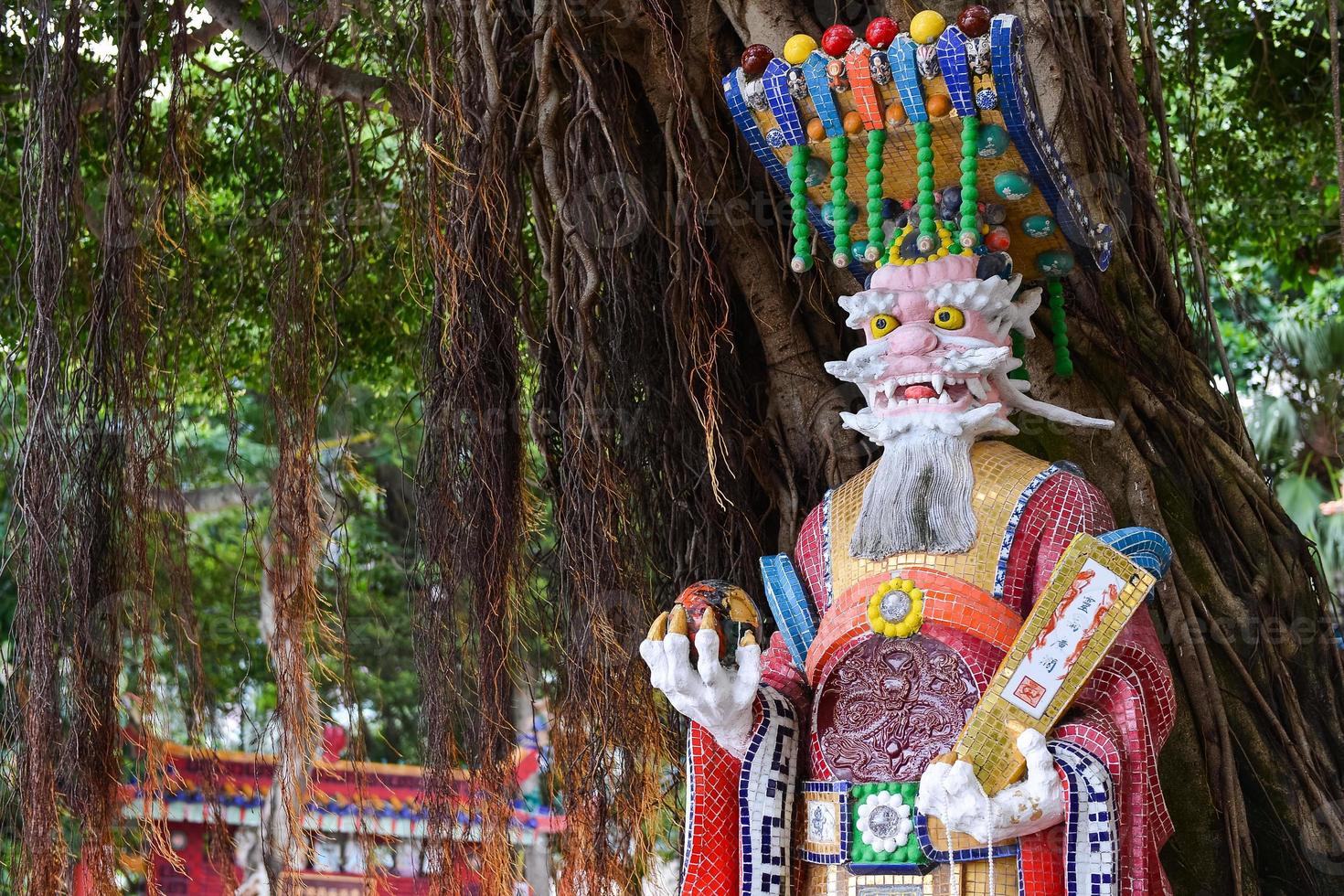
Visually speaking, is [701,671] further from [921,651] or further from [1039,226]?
[1039,226]

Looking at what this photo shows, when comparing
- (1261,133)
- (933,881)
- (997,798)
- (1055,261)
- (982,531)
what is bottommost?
(933,881)

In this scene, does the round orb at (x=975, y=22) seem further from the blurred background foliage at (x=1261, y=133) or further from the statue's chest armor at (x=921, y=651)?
the blurred background foliage at (x=1261, y=133)

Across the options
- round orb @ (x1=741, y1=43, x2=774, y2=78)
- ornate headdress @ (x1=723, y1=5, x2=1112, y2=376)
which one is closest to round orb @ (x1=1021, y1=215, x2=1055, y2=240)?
ornate headdress @ (x1=723, y1=5, x2=1112, y2=376)

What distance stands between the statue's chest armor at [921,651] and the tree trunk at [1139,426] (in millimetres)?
527

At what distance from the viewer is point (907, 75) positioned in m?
2.07

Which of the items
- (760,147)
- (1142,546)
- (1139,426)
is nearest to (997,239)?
(760,147)

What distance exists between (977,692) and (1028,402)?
45 centimetres

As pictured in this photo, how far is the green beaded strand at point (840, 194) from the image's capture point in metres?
2.19

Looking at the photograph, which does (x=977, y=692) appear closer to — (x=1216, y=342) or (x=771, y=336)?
(x=771, y=336)

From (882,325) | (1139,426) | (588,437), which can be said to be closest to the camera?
(882,325)

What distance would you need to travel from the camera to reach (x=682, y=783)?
2.87m

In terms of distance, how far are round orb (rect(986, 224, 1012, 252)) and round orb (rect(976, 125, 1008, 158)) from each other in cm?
18

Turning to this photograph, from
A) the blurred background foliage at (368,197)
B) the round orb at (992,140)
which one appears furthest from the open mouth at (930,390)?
the blurred background foliage at (368,197)

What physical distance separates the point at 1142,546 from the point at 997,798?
426 millimetres
